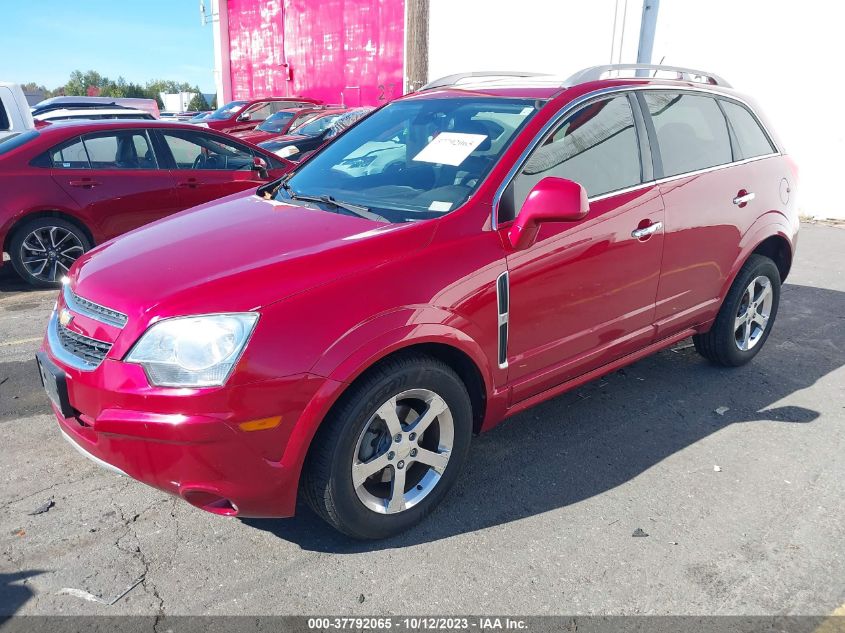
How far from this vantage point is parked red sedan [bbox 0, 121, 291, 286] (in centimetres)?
646

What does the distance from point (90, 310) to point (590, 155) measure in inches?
92.7

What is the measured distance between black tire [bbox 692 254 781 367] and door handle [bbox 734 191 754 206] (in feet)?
1.43

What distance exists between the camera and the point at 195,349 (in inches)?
94.7

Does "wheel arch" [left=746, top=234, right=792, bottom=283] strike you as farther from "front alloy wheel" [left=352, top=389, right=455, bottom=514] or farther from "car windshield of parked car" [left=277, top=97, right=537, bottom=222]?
"front alloy wheel" [left=352, top=389, right=455, bottom=514]

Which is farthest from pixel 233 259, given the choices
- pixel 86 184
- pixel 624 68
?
pixel 86 184

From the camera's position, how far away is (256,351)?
2.39 m

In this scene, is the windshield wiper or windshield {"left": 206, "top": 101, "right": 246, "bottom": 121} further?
windshield {"left": 206, "top": 101, "right": 246, "bottom": 121}

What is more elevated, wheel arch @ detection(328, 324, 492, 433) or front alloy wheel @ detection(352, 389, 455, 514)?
wheel arch @ detection(328, 324, 492, 433)

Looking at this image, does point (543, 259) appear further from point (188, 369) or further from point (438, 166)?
point (188, 369)

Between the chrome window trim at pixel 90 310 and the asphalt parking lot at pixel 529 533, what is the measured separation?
924 mm

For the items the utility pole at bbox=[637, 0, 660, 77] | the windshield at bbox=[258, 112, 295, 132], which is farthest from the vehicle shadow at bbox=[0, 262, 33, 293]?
the utility pole at bbox=[637, 0, 660, 77]

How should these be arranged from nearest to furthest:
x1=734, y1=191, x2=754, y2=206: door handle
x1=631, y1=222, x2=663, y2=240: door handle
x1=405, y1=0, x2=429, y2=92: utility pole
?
x1=631, y1=222, x2=663, y2=240: door handle < x1=734, y1=191, x2=754, y2=206: door handle < x1=405, y1=0, x2=429, y2=92: utility pole

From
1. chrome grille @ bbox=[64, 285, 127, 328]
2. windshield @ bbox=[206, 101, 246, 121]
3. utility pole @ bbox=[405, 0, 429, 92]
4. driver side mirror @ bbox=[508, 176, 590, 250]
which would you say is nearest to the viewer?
chrome grille @ bbox=[64, 285, 127, 328]

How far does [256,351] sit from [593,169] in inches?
76.9
